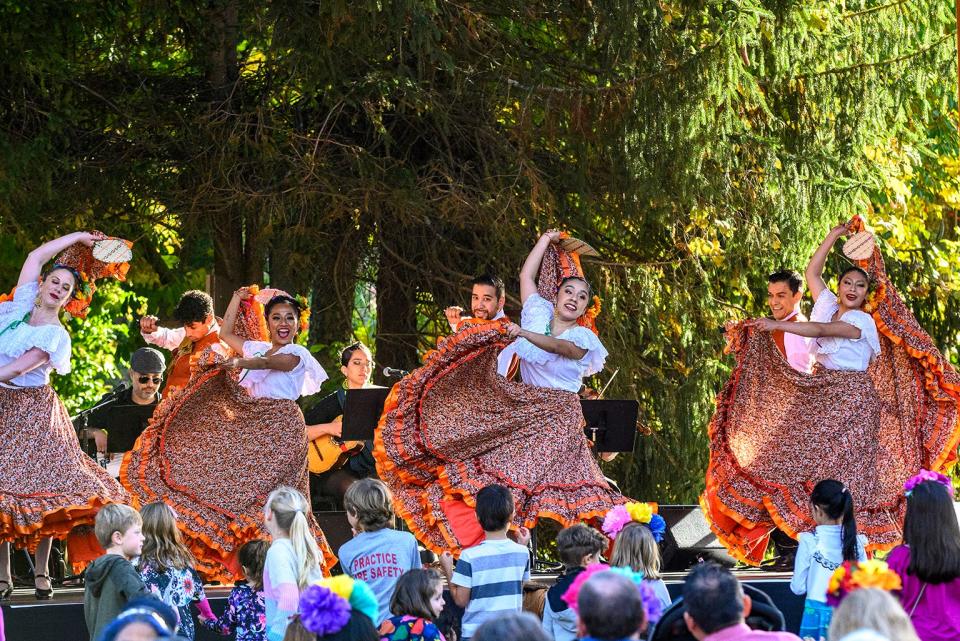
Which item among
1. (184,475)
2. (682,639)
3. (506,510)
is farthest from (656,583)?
(184,475)

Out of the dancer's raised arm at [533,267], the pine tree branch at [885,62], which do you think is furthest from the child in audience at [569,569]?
the pine tree branch at [885,62]

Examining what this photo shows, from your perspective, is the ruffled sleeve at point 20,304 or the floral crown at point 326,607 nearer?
the floral crown at point 326,607

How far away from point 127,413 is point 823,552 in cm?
463

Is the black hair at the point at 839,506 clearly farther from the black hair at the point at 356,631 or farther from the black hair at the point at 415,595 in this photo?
the black hair at the point at 356,631

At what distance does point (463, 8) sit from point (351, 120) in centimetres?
136

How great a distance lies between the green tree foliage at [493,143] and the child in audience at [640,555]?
4.96 meters

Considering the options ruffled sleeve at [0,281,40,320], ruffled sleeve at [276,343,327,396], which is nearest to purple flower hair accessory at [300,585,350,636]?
ruffled sleeve at [276,343,327,396]

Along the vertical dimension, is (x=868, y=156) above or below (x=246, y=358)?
above

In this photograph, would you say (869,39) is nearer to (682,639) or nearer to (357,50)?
(357,50)

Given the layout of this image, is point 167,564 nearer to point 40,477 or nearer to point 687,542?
point 40,477

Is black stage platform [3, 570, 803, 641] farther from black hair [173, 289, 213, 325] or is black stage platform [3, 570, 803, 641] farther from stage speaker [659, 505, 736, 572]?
black hair [173, 289, 213, 325]

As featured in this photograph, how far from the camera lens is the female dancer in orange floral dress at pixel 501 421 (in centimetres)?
775

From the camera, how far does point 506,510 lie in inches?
241

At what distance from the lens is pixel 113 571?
18.5ft
